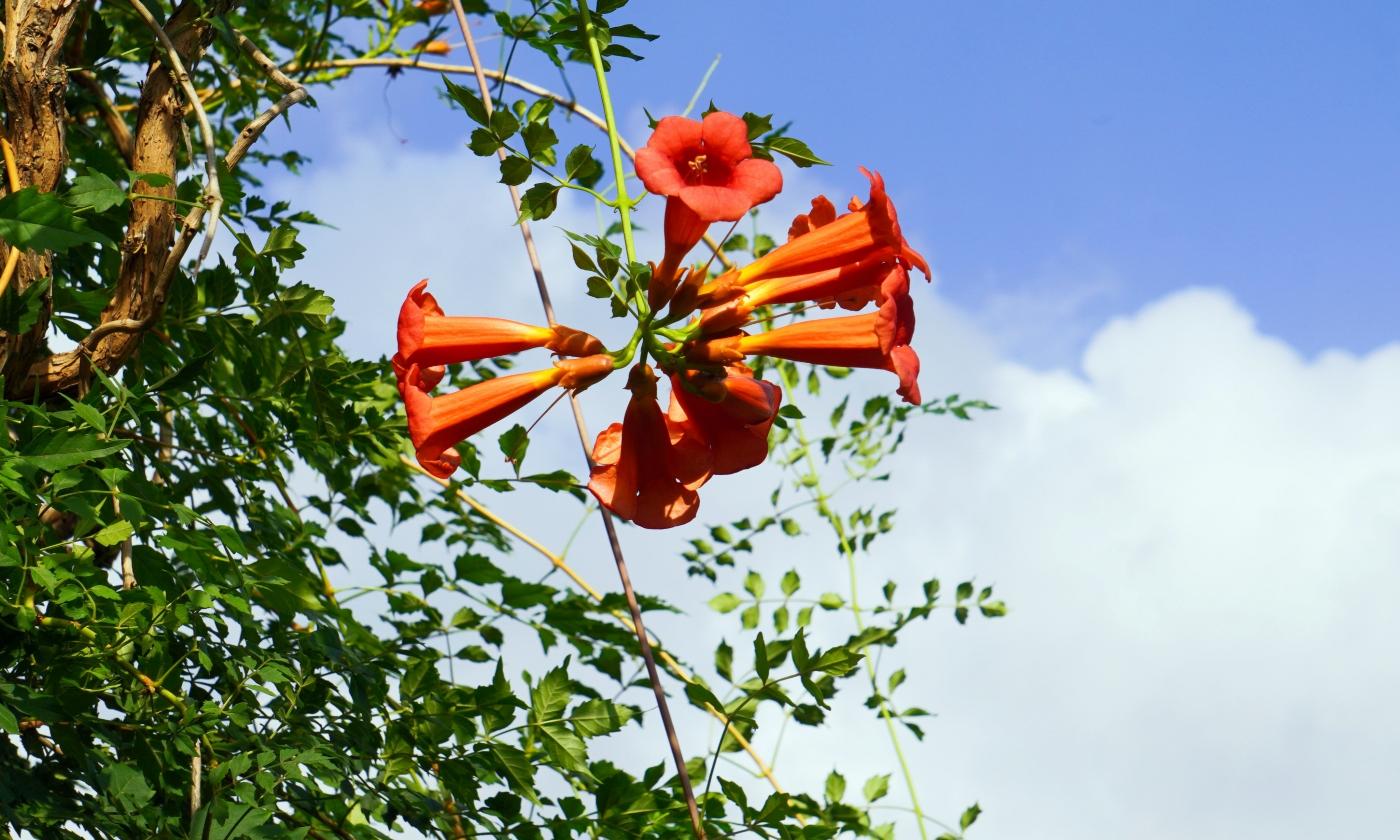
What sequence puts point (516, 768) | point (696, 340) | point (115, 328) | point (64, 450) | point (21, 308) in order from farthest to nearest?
1. point (516, 768)
2. point (115, 328)
3. point (21, 308)
4. point (64, 450)
5. point (696, 340)

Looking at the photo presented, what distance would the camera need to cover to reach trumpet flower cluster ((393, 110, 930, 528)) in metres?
1.52

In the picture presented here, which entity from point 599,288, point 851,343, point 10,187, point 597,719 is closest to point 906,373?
point 851,343

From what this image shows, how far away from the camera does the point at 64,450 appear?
1.78 meters

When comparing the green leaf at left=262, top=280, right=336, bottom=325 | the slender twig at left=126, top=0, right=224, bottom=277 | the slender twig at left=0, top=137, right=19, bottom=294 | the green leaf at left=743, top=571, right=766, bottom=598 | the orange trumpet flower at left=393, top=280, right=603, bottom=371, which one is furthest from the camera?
the green leaf at left=743, top=571, right=766, bottom=598

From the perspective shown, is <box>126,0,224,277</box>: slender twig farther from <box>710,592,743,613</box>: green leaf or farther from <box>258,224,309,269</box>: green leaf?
<box>710,592,743,613</box>: green leaf

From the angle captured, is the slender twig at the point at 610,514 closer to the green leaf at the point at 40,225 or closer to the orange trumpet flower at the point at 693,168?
the orange trumpet flower at the point at 693,168

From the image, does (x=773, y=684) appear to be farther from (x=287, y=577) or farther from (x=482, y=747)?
(x=287, y=577)

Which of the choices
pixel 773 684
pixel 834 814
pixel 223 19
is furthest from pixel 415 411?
pixel 834 814

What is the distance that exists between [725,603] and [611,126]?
2601mm

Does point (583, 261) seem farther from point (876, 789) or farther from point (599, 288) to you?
point (876, 789)

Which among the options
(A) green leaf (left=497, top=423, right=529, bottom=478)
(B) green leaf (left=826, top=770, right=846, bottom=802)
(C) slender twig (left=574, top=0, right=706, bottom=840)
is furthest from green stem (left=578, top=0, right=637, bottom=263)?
(B) green leaf (left=826, top=770, right=846, bottom=802)

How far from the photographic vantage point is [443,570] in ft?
9.43

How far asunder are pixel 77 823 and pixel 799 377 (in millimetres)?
3207

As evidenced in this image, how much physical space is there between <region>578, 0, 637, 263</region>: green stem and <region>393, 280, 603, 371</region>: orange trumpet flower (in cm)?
19
